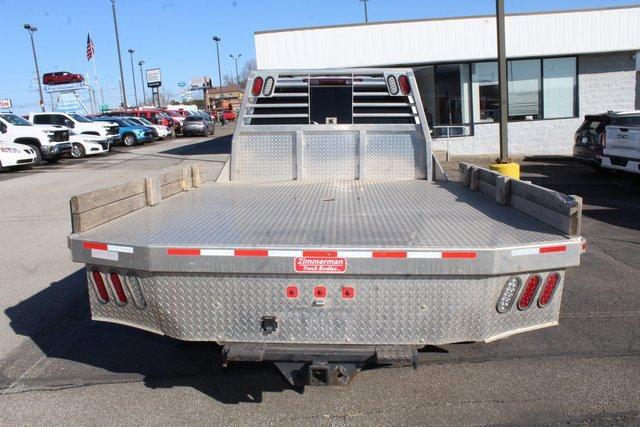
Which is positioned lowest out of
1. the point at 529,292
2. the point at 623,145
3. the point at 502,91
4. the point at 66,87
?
the point at 623,145

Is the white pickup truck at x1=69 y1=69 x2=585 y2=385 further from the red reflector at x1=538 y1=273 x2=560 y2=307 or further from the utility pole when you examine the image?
the utility pole

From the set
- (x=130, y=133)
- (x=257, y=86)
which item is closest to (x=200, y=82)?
(x=130, y=133)

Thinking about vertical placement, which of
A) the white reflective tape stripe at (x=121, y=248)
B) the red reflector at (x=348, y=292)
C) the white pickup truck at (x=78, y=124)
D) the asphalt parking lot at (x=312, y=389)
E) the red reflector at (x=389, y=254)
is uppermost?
the white pickup truck at (x=78, y=124)

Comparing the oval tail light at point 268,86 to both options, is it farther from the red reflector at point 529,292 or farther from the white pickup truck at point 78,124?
the white pickup truck at point 78,124

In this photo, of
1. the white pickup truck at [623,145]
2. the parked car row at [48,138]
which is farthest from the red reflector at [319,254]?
the parked car row at [48,138]

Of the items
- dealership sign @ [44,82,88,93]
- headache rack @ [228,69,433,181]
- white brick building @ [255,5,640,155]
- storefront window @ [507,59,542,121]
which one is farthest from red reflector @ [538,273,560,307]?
dealership sign @ [44,82,88,93]

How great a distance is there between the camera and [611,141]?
1265 cm

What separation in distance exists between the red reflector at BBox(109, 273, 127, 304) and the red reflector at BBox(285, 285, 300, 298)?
99cm

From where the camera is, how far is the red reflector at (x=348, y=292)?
2930 mm

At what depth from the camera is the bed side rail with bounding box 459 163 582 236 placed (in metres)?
2.98

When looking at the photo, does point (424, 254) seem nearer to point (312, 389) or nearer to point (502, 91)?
point (312, 389)

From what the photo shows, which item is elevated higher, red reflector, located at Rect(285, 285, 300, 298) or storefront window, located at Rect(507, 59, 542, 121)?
storefront window, located at Rect(507, 59, 542, 121)

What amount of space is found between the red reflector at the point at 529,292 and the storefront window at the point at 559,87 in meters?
19.9

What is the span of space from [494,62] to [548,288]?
19.2 m
